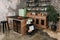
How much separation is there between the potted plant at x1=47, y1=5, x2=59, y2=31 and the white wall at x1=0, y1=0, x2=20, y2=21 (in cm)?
144

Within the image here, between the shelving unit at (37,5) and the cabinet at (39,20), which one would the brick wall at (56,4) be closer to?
the shelving unit at (37,5)

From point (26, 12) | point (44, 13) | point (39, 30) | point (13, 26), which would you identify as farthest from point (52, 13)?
point (13, 26)

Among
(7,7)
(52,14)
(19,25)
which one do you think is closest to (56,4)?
(52,14)

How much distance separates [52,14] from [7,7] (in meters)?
1.88

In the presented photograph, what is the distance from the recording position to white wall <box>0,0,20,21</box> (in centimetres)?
512

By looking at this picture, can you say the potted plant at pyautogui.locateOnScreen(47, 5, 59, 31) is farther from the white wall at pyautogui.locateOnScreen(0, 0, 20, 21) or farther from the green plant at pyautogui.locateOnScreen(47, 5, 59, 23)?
the white wall at pyautogui.locateOnScreen(0, 0, 20, 21)

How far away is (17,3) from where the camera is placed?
209 inches

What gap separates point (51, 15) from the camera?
4434 millimetres

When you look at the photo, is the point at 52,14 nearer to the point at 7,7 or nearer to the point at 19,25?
the point at 19,25

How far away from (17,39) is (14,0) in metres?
2.11

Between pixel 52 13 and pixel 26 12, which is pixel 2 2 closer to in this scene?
pixel 26 12

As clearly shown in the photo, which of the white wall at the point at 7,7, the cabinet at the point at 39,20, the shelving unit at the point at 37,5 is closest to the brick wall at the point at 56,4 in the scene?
the shelving unit at the point at 37,5

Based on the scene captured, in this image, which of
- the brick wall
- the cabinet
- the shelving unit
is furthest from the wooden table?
the brick wall

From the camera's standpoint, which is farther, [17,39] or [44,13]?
[44,13]
